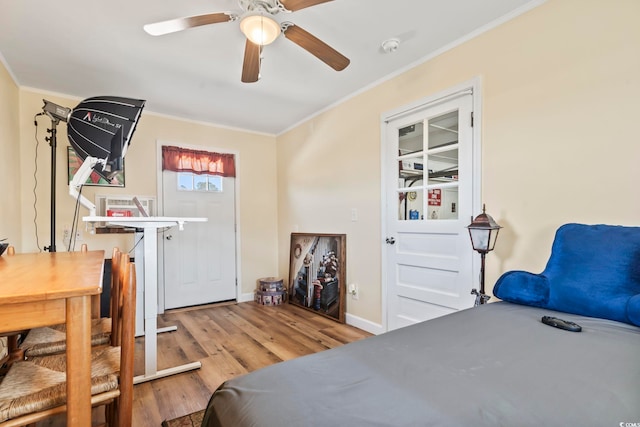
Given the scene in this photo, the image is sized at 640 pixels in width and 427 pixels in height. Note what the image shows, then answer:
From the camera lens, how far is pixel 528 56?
75.5 inches

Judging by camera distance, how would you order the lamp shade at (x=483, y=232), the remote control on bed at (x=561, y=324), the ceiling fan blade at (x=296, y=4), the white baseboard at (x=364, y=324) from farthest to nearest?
1. the white baseboard at (x=364, y=324)
2. the lamp shade at (x=483, y=232)
3. the ceiling fan blade at (x=296, y=4)
4. the remote control on bed at (x=561, y=324)

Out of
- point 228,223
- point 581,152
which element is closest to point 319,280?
point 228,223

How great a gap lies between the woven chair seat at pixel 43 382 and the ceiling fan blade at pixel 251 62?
1.77 meters

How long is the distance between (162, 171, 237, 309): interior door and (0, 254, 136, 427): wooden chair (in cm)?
261

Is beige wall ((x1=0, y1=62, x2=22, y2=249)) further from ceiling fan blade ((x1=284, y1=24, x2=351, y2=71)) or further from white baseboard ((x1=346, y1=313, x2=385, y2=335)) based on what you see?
white baseboard ((x1=346, y1=313, x2=385, y2=335))

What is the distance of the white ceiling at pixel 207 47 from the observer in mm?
1927

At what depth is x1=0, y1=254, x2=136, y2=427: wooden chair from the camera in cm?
93

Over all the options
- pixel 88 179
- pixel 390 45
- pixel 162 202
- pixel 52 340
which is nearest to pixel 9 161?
pixel 88 179

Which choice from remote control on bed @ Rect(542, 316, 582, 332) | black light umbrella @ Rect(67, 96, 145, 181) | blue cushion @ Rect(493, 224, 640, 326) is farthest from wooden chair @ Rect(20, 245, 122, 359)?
blue cushion @ Rect(493, 224, 640, 326)

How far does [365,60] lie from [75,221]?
11.0 ft

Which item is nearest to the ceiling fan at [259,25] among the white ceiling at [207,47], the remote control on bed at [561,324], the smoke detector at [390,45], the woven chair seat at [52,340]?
the white ceiling at [207,47]

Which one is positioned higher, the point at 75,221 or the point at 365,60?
the point at 365,60

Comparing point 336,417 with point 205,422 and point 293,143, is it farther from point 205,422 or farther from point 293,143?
point 293,143

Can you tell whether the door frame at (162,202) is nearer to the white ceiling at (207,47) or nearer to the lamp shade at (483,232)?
the white ceiling at (207,47)
